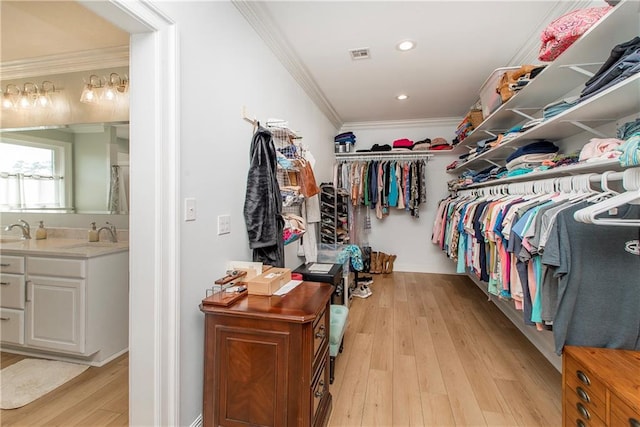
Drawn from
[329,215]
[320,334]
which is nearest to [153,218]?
[320,334]

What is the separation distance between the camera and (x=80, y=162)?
2.75 meters

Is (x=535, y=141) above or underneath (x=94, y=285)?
above

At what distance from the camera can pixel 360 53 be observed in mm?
2629

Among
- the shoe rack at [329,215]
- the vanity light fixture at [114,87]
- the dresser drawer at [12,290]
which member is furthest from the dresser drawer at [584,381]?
the dresser drawer at [12,290]

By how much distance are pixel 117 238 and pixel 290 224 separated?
63.8 inches

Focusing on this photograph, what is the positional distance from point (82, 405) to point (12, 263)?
1289mm

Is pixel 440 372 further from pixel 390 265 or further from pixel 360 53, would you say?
pixel 390 265

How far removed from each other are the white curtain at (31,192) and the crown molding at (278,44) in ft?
7.72

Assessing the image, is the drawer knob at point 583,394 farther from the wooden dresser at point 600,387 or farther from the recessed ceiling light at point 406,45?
the recessed ceiling light at point 406,45

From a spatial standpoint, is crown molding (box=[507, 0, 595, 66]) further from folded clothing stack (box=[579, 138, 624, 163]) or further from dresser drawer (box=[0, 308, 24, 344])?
dresser drawer (box=[0, 308, 24, 344])

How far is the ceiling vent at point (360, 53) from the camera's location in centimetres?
257

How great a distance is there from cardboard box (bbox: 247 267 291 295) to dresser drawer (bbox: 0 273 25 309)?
2003mm

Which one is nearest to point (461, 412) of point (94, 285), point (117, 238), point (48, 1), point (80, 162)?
point (94, 285)

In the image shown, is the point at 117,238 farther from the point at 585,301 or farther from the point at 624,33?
the point at 624,33
